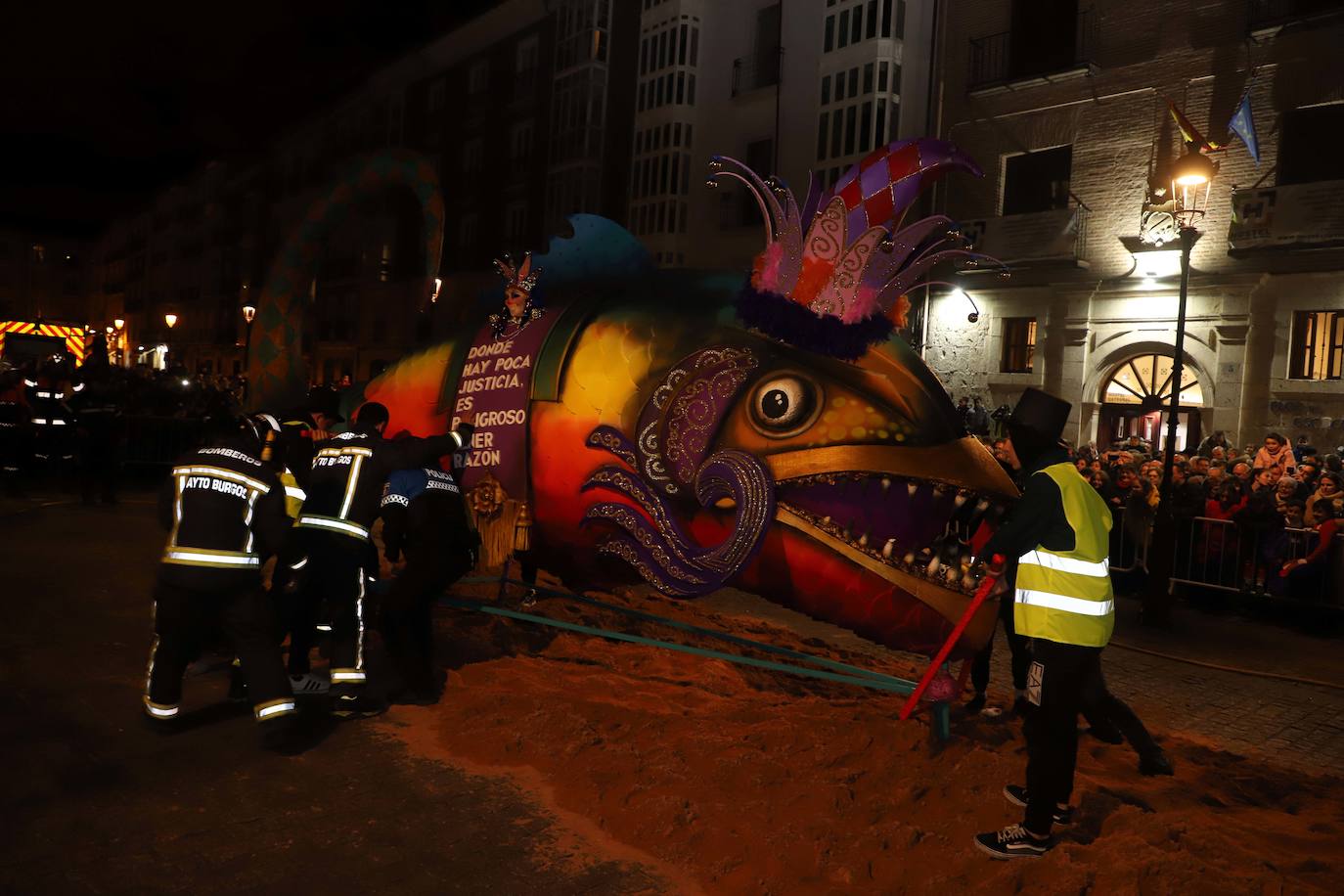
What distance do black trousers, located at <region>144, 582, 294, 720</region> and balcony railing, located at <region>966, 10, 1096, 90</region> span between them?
61.8ft

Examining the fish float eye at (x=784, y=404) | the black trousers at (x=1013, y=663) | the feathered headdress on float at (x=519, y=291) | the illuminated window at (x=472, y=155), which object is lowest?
the black trousers at (x=1013, y=663)

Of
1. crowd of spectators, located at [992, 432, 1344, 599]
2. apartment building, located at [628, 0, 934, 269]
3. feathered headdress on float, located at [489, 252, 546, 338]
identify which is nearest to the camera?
feathered headdress on float, located at [489, 252, 546, 338]

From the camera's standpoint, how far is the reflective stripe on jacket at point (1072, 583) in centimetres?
401

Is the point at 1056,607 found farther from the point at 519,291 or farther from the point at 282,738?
the point at 519,291

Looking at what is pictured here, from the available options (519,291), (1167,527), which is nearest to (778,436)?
(519,291)

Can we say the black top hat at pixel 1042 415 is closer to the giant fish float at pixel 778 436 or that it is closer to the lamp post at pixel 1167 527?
the giant fish float at pixel 778 436

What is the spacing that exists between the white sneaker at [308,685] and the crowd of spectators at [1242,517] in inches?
338

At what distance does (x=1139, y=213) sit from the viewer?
711 inches

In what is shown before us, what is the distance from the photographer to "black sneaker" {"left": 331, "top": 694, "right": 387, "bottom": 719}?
5.29 m

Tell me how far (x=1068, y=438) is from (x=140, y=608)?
16547mm

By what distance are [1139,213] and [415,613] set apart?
16.9m

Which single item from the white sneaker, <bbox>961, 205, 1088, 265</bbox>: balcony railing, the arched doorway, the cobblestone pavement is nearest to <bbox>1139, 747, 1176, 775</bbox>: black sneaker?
the cobblestone pavement

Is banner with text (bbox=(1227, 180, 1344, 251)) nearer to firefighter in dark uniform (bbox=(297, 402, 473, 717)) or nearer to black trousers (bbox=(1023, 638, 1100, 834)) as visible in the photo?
black trousers (bbox=(1023, 638, 1100, 834))

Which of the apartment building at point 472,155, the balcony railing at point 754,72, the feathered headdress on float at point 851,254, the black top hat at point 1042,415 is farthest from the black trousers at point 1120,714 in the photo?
the balcony railing at point 754,72
